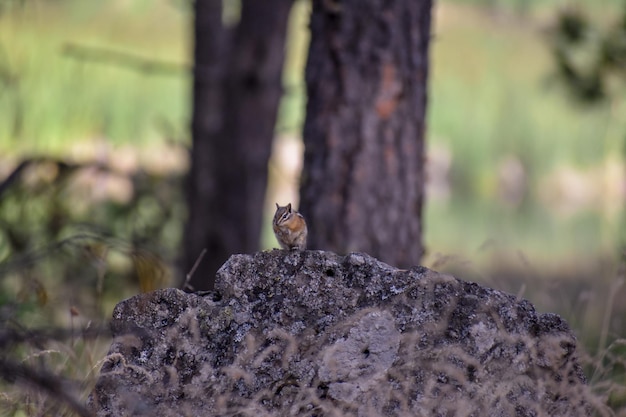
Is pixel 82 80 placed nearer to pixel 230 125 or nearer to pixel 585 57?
pixel 230 125

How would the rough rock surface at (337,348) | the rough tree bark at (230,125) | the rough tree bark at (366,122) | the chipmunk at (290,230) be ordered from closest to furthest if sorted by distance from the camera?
the rough rock surface at (337,348)
the chipmunk at (290,230)
the rough tree bark at (366,122)
the rough tree bark at (230,125)

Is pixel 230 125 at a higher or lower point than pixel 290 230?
higher

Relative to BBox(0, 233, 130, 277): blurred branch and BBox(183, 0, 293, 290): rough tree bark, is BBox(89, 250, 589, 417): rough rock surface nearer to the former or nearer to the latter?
BBox(0, 233, 130, 277): blurred branch

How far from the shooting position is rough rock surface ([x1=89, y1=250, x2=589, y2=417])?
2551 millimetres

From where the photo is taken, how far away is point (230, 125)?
25.2 feet

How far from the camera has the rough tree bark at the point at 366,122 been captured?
4383 millimetres

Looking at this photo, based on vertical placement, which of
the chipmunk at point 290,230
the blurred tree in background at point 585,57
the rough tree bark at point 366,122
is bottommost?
the chipmunk at point 290,230

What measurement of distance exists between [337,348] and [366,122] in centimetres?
199

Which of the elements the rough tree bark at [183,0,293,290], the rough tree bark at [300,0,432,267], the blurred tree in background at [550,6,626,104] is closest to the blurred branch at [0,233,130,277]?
the rough tree bark at [300,0,432,267]

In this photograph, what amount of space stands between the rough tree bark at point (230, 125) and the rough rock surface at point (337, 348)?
476 centimetres

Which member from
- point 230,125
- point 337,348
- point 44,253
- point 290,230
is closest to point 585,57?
point 230,125

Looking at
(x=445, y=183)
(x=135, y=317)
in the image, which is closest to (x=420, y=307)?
(x=135, y=317)

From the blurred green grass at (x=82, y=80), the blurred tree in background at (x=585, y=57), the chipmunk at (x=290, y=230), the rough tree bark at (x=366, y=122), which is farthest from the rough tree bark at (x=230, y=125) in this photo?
the chipmunk at (x=290, y=230)

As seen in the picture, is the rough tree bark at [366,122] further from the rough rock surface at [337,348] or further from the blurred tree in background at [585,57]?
the blurred tree in background at [585,57]
